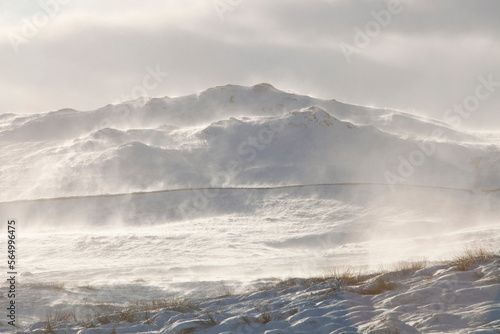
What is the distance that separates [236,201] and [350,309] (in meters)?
27.4

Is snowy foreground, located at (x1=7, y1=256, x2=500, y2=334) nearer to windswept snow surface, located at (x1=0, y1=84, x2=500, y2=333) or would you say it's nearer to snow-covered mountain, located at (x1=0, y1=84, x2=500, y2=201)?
windswept snow surface, located at (x1=0, y1=84, x2=500, y2=333)

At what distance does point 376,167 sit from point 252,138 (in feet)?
32.5

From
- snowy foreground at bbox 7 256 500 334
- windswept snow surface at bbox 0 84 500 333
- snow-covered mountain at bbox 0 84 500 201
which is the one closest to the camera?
snowy foreground at bbox 7 256 500 334

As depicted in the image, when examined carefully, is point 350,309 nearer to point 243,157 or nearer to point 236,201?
point 236,201

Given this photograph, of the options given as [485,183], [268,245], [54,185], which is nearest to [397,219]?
[268,245]

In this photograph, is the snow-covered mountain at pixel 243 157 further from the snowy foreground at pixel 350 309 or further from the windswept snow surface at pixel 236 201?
the snowy foreground at pixel 350 309

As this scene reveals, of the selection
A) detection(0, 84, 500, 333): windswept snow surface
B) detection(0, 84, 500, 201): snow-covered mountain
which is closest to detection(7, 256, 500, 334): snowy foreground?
detection(0, 84, 500, 333): windswept snow surface

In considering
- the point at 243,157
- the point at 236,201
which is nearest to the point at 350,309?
the point at 236,201

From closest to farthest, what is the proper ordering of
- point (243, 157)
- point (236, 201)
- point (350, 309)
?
point (350, 309)
point (236, 201)
point (243, 157)

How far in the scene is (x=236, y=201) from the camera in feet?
116

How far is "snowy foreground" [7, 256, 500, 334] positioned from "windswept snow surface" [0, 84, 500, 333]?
7 centimetres

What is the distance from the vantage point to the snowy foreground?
732 cm

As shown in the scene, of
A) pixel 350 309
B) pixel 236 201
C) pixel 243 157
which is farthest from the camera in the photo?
pixel 243 157

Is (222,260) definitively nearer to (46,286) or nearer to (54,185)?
(46,286)
